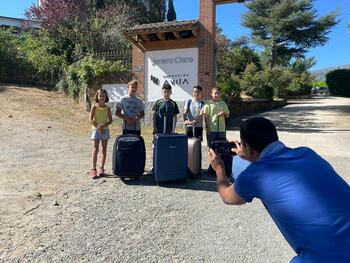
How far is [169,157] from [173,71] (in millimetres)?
8519

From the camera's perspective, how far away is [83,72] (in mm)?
17219

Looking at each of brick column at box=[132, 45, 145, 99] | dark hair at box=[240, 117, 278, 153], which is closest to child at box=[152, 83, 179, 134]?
dark hair at box=[240, 117, 278, 153]

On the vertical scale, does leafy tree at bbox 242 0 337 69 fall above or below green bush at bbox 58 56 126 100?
above

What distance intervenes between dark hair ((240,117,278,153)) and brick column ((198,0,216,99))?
40.3 feet

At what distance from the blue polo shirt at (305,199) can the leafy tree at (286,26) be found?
37.0 m

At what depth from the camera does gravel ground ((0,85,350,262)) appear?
4.44m

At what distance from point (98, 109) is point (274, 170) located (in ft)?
19.1

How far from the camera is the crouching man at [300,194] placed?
206 centimetres

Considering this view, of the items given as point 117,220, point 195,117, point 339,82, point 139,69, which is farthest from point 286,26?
point 117,220

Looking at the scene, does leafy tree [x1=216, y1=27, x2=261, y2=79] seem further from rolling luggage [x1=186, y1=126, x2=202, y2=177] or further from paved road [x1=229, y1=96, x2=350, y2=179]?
rolling luggage [x1=186, y1=126, x2=202, y2=177]

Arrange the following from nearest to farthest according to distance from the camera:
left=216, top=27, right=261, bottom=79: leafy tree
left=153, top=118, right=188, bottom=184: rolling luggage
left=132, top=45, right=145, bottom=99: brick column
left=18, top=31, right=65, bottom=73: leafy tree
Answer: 1. left=153, top=118, right=188, bottom=184: rolling luggage
2. left=132, top=45, right=145, bottom=99: brick column
3. left=18, top=31, right=65, bottom=73: leafy tree
4. left=216, top=27, right=261, bottom=79: leafy tree

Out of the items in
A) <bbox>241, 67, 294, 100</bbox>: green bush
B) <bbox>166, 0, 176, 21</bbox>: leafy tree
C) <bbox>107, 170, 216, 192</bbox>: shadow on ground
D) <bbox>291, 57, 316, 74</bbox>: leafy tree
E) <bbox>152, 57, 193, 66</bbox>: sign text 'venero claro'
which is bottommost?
<bbox>107, 170, 216, 192</bbox>: shadow on ground

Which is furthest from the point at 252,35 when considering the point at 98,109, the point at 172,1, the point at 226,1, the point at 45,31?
the point at 98,109

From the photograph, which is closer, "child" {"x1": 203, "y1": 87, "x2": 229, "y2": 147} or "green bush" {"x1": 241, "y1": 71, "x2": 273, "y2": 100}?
"child" {"x1": 203, "y1": 87, "x2": 229, "y2": 147}
